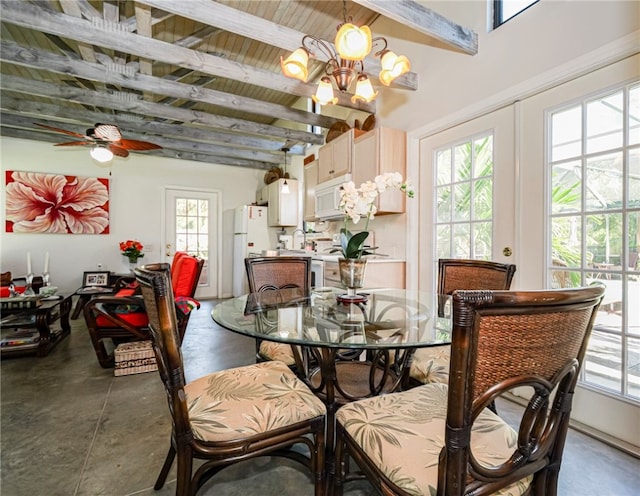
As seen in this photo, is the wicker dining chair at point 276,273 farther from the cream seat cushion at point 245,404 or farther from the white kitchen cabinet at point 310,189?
the white kitchen cabinet at point 310,189

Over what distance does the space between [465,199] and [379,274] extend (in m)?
1.00

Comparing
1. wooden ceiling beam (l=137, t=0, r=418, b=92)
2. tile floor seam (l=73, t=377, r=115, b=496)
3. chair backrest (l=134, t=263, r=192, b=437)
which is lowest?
tile floor seam (l=73, t=377, r=115, b=496)

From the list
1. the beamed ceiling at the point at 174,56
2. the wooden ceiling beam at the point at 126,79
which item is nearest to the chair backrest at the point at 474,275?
the beamed ceiling at the point at 174,56

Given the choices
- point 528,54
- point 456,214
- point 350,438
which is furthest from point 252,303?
point 528,54

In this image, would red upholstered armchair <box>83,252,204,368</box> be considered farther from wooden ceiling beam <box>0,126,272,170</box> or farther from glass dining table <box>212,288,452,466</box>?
wooden ceiling beam <box>0,126,272,170</box>

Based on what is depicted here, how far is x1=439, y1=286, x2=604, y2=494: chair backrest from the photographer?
23.6 inches

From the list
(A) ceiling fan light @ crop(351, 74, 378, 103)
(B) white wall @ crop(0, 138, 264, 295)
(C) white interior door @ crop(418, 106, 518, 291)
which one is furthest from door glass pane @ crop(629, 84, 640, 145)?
(B) white wall @ crop(0, 138, 264, 295)

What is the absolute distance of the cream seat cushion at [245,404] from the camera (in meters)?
0.98

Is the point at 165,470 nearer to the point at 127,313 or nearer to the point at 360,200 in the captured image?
the point at 360,200

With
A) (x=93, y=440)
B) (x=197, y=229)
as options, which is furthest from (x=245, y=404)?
(x=197, y=229)

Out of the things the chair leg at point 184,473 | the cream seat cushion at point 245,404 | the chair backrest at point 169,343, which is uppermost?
the chair backrest at point 169,343

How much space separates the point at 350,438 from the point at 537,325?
2.19ft

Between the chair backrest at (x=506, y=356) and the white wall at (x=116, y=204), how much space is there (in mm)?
5682

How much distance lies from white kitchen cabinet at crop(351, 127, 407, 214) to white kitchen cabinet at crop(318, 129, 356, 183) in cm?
24
